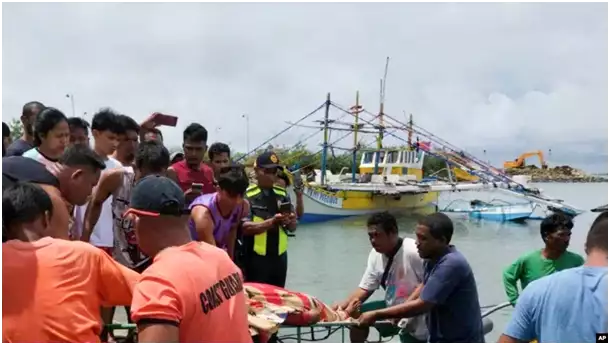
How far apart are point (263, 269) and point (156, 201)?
3.01 metres

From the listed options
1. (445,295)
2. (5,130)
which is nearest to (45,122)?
(5,130)

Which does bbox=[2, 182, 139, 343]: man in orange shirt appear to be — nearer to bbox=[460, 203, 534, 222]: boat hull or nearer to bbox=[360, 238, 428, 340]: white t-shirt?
bbox=[360, 238, 428, 340]: white t-shirt

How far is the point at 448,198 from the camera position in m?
42.7

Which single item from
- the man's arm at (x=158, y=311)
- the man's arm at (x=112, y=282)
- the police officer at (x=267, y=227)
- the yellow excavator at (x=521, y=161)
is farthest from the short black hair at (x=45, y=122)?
the yellow excavator at (x=521, y=161)

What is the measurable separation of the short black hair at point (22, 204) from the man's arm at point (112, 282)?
0.28m

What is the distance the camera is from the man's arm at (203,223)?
3.61 m

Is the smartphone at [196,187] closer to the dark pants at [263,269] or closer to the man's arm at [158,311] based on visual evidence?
the dark pants at [263,269]

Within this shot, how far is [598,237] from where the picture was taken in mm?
2426

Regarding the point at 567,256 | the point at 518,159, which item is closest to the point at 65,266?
the point at 567,256

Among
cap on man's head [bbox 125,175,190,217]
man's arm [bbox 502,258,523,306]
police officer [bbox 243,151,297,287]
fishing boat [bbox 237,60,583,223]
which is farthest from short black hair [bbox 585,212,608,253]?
fishing boat [bbox 237,60,583,223]

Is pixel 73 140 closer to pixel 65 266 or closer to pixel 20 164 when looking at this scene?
pixel 20 164

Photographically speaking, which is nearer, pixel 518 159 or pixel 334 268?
pixel 334 268

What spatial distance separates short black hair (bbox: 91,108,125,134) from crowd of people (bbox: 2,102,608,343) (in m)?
0.01

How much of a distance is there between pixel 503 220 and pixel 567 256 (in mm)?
28697
